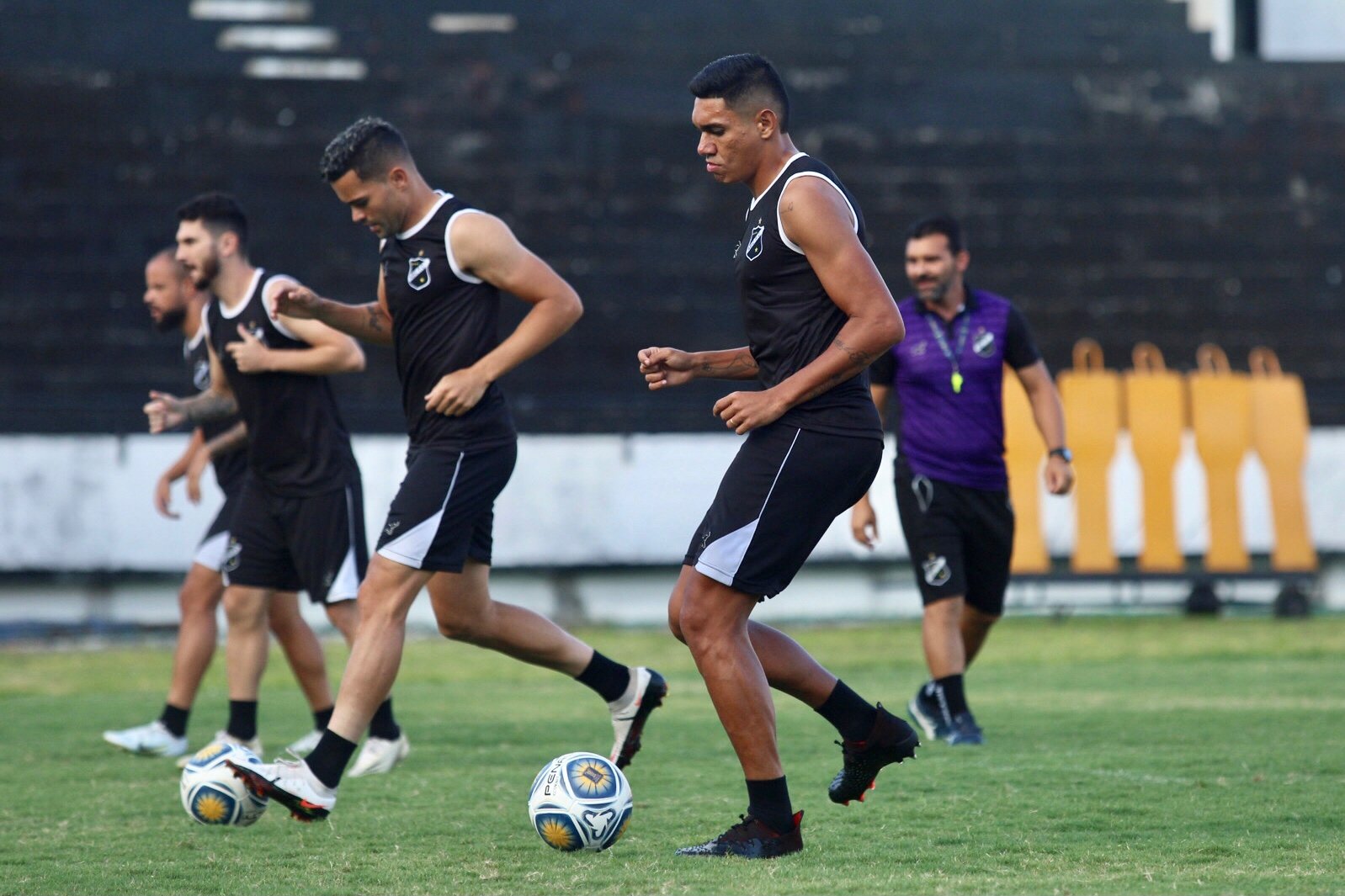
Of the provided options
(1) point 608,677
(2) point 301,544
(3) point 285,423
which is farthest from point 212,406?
(1) point 608,677

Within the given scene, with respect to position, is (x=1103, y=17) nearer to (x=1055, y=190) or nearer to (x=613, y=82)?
(x=1055, y=190)

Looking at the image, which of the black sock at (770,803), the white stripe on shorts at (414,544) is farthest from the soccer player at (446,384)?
the black sock at (770,803)

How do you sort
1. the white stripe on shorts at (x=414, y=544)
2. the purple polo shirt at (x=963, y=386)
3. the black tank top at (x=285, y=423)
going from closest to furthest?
the white stripe on shorts at (x=414, y=544) < the black tank top at (x=285, y=423) < the purple polo shirt at (x=963, y=386)

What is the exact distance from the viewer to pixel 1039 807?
5465 mm

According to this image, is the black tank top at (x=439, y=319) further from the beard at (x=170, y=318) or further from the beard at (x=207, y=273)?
the beard at (x=170, y=318)

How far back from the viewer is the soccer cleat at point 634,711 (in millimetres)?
6012

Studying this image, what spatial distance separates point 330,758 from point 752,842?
1270mm

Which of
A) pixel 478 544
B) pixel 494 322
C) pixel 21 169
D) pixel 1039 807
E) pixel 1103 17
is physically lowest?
pixel 1039 807

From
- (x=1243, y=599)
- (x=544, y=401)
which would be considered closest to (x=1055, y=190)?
(x=1243, y=599)

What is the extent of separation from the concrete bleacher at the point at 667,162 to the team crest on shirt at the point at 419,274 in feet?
28.8

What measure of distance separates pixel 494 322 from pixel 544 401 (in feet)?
28.5

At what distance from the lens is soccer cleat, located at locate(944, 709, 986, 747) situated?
7184mm

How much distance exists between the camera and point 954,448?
7469mm

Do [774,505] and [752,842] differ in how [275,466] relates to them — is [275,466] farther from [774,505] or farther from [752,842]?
[752,842]
